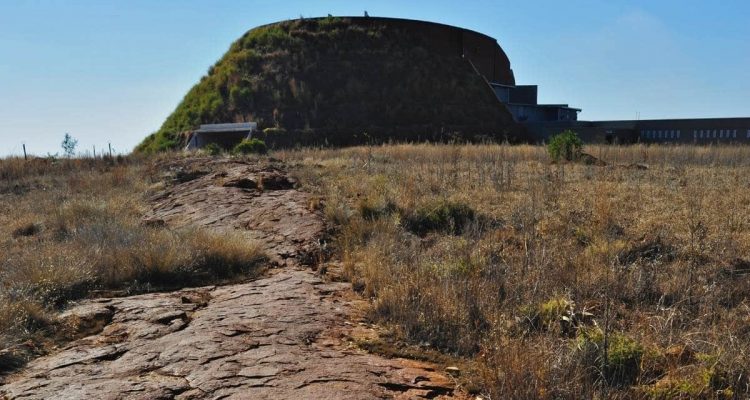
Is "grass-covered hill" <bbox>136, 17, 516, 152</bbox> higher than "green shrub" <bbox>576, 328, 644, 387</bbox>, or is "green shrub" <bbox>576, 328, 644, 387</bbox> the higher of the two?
"grass-covered hill" <bbox>136, 17, 516, 152</bbox>

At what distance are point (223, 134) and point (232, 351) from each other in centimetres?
3188

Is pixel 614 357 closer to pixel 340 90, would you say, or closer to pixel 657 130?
pixel 340 90

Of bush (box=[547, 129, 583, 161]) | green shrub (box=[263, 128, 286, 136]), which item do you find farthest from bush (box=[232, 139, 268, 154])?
bush (box=[547, 129, 583, 161])

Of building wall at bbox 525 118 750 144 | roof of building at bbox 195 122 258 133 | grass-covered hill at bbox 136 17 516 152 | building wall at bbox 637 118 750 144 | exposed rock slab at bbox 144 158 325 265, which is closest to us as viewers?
exposed rock slab at bbox 144 158 325 265

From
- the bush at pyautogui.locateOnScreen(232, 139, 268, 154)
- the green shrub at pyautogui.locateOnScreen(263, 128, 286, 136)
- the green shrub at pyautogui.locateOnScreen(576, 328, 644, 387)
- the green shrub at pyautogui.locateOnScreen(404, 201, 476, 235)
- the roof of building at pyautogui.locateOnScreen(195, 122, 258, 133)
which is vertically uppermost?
the roof of building at pyautogui.locateOnScreen(195, 122, 258, 133)

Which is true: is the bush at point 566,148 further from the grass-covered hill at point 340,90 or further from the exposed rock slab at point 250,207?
the grass-covered hill at point 340,90

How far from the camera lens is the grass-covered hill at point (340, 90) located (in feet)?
118

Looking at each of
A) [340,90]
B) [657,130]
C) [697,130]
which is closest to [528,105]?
[657,130]

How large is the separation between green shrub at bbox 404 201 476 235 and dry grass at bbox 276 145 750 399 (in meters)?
0.03

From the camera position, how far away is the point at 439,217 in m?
7.86

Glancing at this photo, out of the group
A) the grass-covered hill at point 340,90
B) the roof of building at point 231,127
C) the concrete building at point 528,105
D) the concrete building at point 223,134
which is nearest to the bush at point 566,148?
the grass-covered hill at point 340,90

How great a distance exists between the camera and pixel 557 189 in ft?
32.0

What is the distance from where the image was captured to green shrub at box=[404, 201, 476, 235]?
770 cm

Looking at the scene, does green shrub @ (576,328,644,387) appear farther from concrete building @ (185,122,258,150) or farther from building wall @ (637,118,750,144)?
building wall @ (637,118,750,144)
